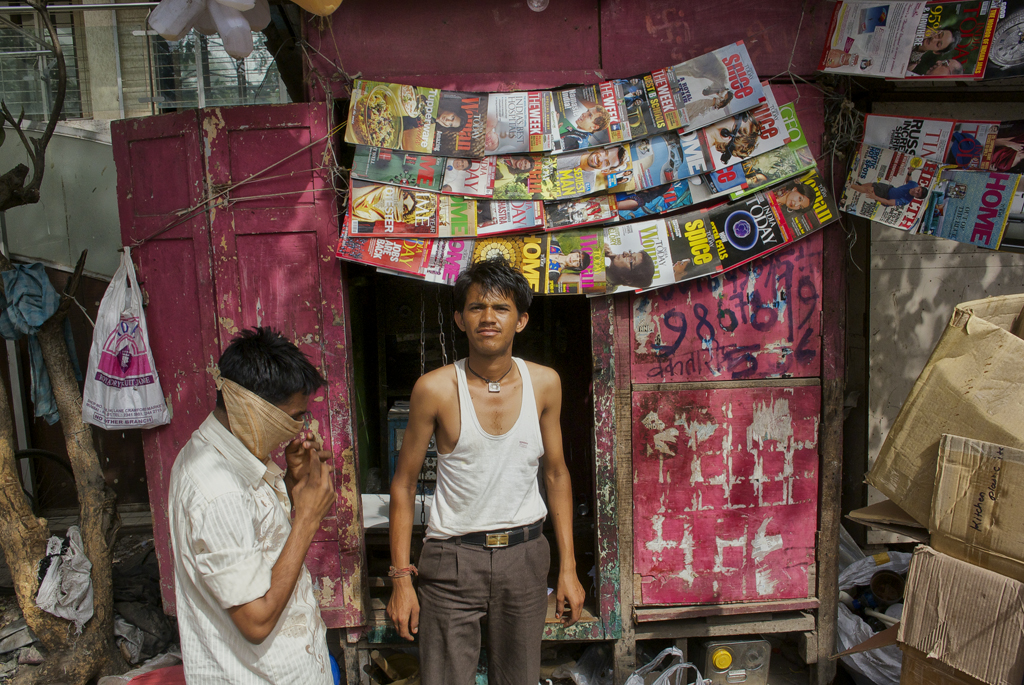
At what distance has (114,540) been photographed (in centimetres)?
356

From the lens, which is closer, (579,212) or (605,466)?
(579,212)

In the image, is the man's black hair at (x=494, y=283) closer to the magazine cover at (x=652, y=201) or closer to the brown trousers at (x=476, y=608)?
the magazine cover at (x=652, y=201)

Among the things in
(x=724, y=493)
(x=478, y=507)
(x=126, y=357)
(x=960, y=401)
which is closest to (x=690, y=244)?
(x=724, y=493)

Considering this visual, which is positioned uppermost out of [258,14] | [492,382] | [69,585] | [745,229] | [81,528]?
[258,14]

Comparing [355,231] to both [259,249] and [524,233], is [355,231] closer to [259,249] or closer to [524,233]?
[259,249]

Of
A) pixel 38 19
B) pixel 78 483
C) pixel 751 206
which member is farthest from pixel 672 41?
pixel 38 19

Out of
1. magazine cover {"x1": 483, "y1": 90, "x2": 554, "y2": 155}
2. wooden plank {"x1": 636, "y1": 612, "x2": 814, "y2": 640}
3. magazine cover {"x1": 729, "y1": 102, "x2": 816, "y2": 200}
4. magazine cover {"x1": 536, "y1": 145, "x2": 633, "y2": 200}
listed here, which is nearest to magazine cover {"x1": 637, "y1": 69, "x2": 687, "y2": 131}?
magazine cover {"x1": 536, "y1": 145, "x2": 633, "y2": 200}

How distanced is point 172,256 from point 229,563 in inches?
80.8

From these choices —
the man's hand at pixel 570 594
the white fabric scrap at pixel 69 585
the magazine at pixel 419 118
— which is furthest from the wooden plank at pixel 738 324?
the white fabric scrap at pixel 69 585

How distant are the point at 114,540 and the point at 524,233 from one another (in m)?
2.79

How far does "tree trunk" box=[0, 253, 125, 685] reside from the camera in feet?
10.9

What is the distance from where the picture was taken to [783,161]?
3.03 meters

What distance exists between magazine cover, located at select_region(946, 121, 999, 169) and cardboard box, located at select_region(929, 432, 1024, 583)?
1.48m

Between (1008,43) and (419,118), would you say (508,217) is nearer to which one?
(419,118)
